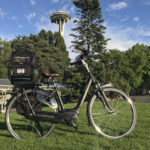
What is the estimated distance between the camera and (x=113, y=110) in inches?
122

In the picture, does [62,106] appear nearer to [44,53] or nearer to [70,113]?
[70,113]

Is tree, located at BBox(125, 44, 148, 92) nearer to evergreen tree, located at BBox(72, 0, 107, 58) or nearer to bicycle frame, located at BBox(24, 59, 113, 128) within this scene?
evergreen tree, located at BBox(72, 0, 107, 58)

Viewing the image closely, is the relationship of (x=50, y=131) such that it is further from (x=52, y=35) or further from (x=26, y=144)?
(x=52, y=35)

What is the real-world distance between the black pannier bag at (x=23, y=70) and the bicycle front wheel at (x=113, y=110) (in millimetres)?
1259

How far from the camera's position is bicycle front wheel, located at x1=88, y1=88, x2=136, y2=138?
9.80 ft

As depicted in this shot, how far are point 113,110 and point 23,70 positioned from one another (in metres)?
1.91

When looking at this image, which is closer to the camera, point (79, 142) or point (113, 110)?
point (79, 142)

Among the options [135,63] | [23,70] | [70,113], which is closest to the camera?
[70,113]

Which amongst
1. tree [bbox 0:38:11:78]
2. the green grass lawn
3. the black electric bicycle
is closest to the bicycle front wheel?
the black electric bicycle

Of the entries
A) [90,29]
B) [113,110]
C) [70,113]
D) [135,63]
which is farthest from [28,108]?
[135,63]

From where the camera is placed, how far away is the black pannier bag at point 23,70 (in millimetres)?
3096

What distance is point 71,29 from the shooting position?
1017 inches

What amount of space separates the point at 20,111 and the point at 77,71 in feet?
66.5

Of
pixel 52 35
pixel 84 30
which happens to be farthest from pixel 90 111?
pixel 52 35
